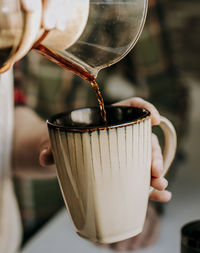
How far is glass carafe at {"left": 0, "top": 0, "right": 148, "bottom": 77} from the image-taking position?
15.3 inches

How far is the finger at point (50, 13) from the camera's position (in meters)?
0.34

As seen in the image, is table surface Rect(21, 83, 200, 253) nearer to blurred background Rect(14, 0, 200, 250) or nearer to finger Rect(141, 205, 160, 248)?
finger Rect(141, 205, 160, 248)

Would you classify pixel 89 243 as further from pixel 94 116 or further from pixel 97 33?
pixel 97 33

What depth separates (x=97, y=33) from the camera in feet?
1.36

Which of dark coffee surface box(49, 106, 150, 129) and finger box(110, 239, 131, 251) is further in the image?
finger box(110, 239, 131, 251)

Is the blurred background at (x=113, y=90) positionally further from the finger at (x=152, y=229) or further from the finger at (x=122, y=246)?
the finger at (x=122, y=246)

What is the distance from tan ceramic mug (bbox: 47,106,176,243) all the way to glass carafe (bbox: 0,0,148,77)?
8cm

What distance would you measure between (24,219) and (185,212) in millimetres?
964

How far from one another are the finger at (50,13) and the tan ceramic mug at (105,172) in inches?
4.2

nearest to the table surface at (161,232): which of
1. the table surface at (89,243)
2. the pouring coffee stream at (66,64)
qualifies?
the table surface at (89,243)

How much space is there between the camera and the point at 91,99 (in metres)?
1.89

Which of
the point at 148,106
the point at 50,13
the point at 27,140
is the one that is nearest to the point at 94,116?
the point at 148,106

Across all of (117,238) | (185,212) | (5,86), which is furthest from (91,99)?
(117,238)

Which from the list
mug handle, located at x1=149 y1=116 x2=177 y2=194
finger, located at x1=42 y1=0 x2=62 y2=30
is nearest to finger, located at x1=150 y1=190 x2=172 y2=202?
mug handle, located at x1=149 y1=116 x2=177 y2=194
